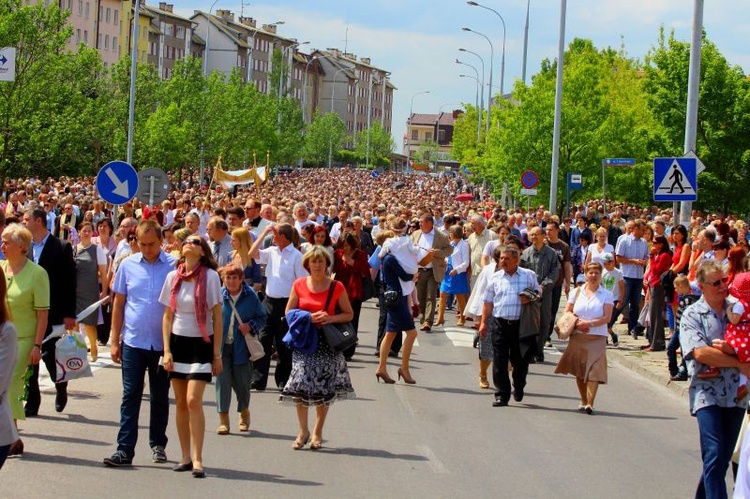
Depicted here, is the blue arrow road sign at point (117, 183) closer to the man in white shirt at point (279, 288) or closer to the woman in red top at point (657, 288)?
the man in white shirt at point (279, 288)

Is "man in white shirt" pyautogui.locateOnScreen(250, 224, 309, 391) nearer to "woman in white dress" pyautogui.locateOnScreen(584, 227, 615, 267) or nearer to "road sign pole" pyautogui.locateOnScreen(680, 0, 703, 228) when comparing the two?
"woman in white dress" pyautogui.locateOnScreen(584, 227, 615, 267)

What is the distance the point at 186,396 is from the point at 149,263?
0.98 metres

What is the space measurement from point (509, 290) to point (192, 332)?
16.3ft

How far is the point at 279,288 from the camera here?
13.8 metres

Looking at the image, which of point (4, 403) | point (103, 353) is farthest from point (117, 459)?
point (103, 353)

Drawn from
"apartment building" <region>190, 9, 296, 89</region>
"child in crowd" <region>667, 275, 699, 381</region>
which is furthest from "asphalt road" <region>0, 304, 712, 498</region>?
"apartment building" <region>190, 9, 296, 89</region>

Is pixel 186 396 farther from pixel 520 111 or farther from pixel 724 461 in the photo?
pixel 520 111

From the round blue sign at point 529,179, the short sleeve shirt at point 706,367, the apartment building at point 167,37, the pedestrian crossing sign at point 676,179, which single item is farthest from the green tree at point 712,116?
the apartment building at point 167,37

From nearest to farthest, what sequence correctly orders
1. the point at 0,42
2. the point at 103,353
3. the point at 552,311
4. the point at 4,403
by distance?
the point at 4,403
the point at 103,353
the point at 552,311
the point at 0,42

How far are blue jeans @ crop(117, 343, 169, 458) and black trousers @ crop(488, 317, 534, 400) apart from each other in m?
4.65

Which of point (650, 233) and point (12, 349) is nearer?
point (12, 349)

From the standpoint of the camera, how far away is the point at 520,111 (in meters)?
47.6

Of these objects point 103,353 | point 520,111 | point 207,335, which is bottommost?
point 103,353

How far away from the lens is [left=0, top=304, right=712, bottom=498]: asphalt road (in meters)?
9.23
